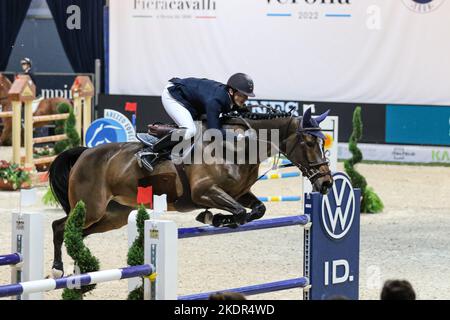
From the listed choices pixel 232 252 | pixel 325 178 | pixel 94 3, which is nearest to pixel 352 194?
pixel 325 178

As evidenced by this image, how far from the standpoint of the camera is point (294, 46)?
54.3 ft

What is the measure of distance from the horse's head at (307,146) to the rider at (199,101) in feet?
1.16

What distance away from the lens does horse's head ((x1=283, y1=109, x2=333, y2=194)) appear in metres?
6.65

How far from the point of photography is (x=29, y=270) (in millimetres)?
5066

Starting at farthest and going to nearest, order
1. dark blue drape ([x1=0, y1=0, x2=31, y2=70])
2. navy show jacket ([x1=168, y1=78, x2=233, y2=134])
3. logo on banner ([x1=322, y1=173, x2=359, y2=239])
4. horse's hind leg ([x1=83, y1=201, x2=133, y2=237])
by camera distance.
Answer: dark blue drape ([x1=0, y1=0, x2=31, y2=70]) < horse's hind leg ([x1=83, y1=201, x2=133, y2=237]) < navy show jacket ([x1=168, y1=78, x2=233, y2=134]) < logo on banner ([x1=322, y1=173, x2=359, y2=239])

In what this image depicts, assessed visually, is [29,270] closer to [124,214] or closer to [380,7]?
[124,214]

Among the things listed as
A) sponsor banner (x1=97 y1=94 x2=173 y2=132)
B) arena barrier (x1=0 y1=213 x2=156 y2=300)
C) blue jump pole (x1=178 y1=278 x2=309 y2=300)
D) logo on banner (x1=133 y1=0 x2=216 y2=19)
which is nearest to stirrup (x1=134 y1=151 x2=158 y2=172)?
blue jump pole (x1=178 y1=278 x2=309 y2=300)

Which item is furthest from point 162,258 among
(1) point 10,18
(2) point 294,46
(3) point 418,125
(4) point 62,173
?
(1) point 10,18

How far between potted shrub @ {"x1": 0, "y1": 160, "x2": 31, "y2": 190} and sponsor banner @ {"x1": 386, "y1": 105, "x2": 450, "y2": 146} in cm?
598

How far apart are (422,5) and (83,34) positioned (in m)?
6.22

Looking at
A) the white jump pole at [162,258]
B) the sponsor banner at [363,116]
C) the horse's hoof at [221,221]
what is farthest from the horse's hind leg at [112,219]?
the sponsor banner at [363,116]

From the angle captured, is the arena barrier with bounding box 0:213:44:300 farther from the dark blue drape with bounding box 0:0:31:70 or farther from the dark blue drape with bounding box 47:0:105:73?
the dark blue drape with bounding box 0:0:31:70

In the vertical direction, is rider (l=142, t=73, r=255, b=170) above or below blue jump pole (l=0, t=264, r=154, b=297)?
above

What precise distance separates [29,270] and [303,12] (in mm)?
11840
